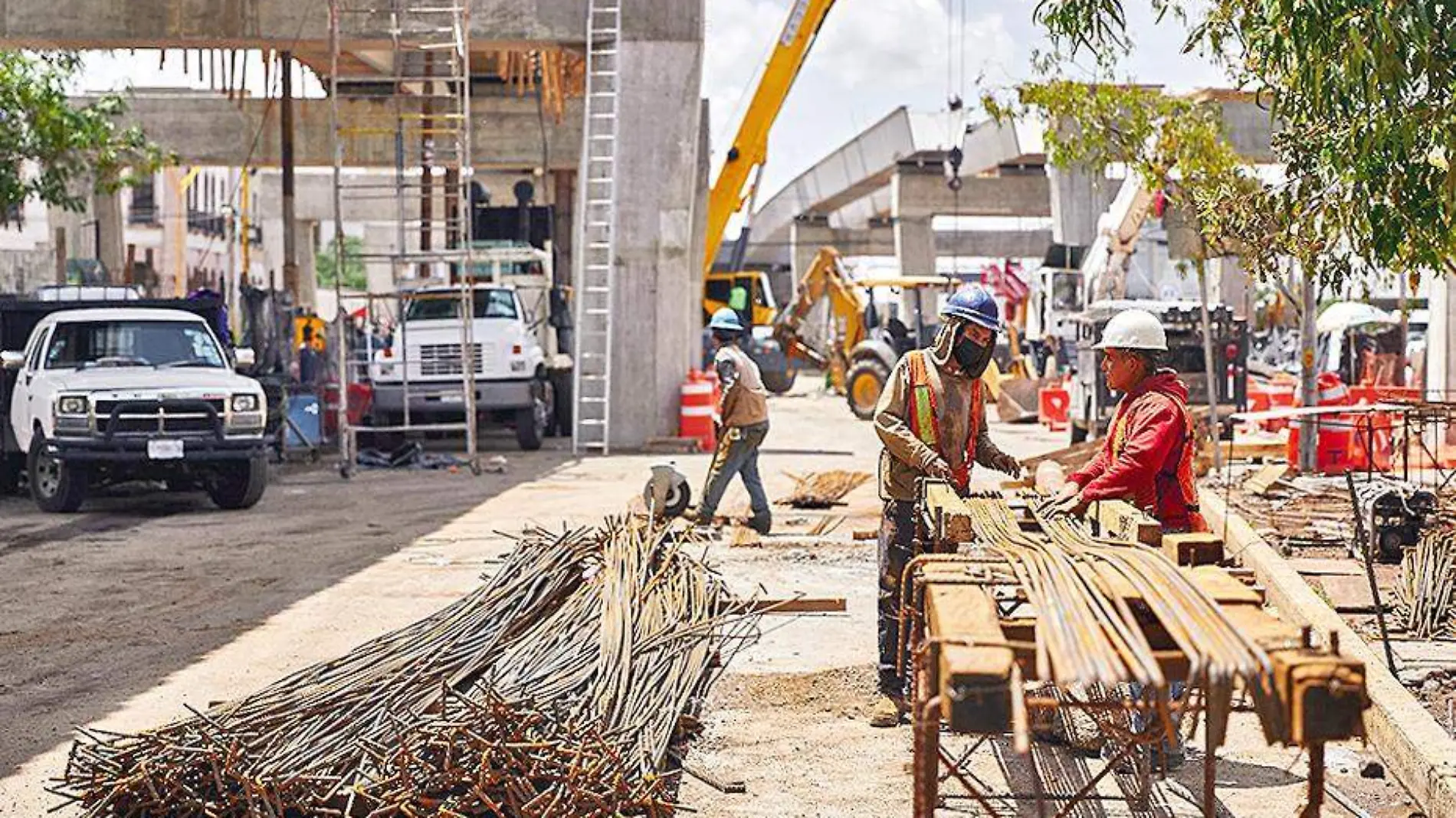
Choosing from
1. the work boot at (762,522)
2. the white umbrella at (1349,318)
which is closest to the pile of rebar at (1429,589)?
the work boot at (762,522)

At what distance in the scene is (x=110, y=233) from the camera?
1613 inches

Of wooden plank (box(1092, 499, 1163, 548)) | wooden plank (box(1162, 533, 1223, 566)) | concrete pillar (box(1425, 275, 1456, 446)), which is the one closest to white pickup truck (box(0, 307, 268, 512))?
wooden plank (box(1092, 499, 1163, 548))

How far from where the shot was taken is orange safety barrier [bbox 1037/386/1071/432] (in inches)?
1310

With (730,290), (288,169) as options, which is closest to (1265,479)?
(288,169)

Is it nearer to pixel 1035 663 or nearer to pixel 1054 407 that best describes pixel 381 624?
pixel 1035 663

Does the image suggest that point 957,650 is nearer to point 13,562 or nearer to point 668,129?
point 13,562

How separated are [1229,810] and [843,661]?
3415 mm

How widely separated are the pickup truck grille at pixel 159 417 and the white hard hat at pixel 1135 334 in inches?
466

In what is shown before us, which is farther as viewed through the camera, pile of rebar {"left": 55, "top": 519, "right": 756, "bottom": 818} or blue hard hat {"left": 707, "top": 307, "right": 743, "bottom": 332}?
blue hard hat {"left": 707, "top": 307, "right": 743, "bottom": 332}

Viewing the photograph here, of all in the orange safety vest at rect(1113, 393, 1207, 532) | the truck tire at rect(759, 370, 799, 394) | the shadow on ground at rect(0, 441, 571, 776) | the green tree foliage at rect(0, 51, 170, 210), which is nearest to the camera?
the orange safety vest at rect(1113, 393, 1207, 532)

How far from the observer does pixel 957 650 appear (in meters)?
5.02

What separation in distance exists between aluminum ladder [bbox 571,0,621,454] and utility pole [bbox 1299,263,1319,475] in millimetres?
9135

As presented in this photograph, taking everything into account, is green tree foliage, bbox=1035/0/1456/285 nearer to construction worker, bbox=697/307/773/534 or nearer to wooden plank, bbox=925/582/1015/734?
wooden plank, bbox=925/582/1015/734

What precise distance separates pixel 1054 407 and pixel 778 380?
10898 millimetres
